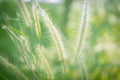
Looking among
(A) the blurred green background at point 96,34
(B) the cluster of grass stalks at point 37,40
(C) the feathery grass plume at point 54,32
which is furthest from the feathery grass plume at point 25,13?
(A) the blurred green background at point 96,34

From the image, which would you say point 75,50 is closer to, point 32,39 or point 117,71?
point 32,39

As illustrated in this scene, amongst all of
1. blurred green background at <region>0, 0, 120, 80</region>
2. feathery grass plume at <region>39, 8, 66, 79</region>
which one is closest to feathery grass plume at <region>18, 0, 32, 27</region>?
feathery grass plume at <region>39, 8, 66, 79</region>

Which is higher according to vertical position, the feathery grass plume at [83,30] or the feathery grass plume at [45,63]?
the feathery grass plume at [83,30]

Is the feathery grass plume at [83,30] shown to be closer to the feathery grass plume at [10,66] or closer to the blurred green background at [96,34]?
the feathery grass plume at [10,66]

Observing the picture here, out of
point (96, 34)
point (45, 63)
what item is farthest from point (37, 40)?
point (96, 34)

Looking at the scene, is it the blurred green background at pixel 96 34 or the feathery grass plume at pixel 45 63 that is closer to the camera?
the feathery grass plume at pixel 45 63

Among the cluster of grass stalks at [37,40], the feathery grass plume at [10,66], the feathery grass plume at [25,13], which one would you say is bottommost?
the feathery grass plume at [10,66]

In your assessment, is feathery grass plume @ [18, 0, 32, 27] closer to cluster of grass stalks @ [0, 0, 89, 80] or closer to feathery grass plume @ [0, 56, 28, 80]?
cluster of grass stalks @ [0, 0, 89, 80]

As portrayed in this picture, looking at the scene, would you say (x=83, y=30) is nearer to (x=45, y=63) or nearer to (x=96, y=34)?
(x=45, y=63)
